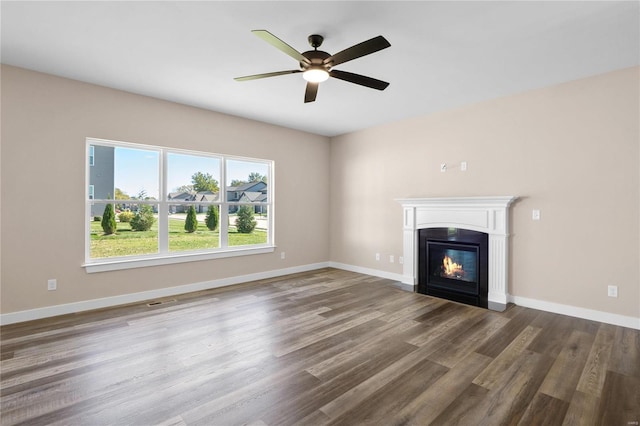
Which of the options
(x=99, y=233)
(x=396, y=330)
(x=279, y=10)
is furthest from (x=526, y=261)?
(x=99, y=233)

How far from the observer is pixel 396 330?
128 inches

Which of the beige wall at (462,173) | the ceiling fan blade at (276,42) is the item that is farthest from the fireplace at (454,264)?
the ceiling fan blade at (276,42)

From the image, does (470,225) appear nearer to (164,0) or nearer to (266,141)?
(266,141)

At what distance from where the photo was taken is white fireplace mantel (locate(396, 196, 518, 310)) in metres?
4.09

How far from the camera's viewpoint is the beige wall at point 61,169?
11.2 feet

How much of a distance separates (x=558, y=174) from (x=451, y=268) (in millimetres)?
1846

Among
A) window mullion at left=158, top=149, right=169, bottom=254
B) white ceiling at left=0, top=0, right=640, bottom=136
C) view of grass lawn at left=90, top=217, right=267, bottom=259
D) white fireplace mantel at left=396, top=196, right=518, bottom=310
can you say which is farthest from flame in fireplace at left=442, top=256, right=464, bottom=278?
window mullion at left=158, top=149, right=169, bottom=254

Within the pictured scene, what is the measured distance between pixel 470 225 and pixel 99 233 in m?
5.07

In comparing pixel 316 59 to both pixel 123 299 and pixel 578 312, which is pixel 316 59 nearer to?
pixel 123 299

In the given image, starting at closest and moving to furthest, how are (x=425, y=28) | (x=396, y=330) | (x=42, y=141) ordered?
(x=425, y=28) < (x=396, y=330) < (x=42, y=141)

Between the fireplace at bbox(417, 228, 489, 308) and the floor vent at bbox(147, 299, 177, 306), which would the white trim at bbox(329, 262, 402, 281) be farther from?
the floor vent at bbox(147, 299, 177, 306)

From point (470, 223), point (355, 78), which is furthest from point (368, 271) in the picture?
point (355, 78)

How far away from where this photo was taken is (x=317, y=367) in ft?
8.18

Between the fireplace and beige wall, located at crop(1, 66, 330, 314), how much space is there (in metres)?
3.43
